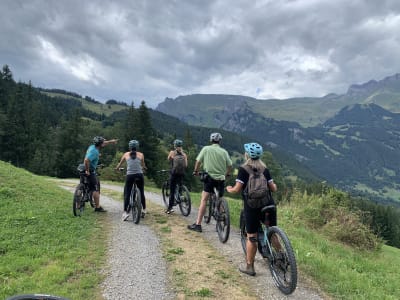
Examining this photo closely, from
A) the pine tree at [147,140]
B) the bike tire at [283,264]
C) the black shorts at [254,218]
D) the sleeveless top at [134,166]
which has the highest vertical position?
the pine tree at [147,140]

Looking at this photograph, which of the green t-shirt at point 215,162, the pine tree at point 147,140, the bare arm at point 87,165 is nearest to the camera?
the green t-shirt at point 215,162

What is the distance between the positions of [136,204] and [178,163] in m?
2.03

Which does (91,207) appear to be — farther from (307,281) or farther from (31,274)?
(307,281)

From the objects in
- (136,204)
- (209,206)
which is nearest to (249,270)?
(209,206)

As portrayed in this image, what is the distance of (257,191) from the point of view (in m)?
6.34

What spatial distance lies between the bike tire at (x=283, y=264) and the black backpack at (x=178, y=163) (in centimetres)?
563

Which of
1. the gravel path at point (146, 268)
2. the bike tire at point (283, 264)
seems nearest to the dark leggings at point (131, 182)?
the gravel path at point (146, 268)

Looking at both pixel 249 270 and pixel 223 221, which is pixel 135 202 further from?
pixel 249 270

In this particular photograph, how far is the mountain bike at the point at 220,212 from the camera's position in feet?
29.5

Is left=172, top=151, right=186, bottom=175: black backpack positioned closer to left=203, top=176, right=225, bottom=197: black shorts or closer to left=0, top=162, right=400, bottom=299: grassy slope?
left=203, top=176, right=225, bottom=197: black shorts

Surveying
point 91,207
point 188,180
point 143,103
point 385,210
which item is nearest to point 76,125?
point 143,103

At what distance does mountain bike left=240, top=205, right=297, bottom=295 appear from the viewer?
5889 millimetres

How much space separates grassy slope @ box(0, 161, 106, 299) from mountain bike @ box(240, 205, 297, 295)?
134 inches

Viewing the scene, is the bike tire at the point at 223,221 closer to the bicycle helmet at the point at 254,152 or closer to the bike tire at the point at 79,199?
the bicycle helmet at the point at 254,152
